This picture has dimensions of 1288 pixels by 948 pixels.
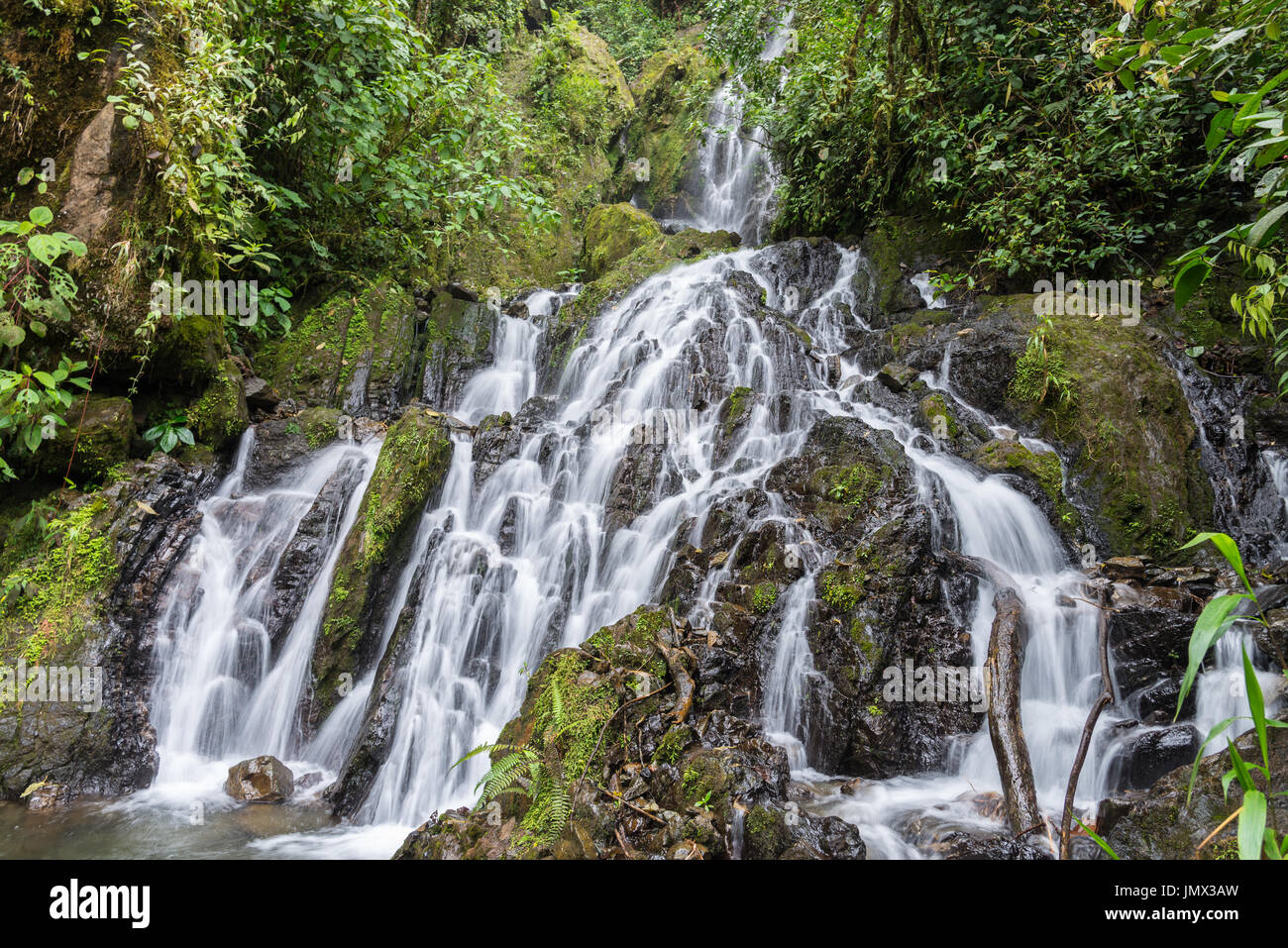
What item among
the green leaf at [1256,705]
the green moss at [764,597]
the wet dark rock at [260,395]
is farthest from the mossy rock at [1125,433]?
the wet dark rock at [260,395]

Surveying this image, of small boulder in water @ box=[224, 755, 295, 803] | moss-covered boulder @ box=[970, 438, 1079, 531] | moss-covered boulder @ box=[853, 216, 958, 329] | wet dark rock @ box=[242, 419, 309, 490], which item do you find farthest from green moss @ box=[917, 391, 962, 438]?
wet dark rock @ box=[242, 419, 309, 490]

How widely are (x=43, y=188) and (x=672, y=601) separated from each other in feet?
22.2

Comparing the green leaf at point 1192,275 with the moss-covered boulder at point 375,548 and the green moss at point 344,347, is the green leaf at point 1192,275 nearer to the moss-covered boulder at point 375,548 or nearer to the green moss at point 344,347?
the moss-covered boulder at point 375,548

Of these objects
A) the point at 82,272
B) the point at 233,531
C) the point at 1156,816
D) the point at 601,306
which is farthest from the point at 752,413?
the point at 82,272

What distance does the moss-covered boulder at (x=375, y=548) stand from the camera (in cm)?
607

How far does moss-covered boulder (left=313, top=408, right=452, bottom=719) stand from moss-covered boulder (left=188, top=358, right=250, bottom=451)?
1987mm

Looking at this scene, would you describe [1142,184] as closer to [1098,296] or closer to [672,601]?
[1098,296]

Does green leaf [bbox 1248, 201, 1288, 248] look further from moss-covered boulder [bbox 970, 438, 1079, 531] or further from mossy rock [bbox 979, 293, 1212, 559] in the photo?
mossy rock [bbox 979, 293, 1212, 559]

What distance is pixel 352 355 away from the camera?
950 centimetres

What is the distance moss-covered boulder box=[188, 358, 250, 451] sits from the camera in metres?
7.05

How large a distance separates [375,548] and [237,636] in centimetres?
152

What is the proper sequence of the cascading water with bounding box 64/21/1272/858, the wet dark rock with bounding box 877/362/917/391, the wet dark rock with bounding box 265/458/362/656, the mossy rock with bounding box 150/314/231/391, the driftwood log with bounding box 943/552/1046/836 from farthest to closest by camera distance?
the wet dark rock with bounding box 877/362/917/391 → the mossy rock with bounding box 150/314/231/391 → the wet dark rock with bounding box 265/458/362/656 → the cascading water with bounding box 64/21/1272/858 → the driftwood log with bounding box 943/552/1046/836

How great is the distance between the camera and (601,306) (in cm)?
1094

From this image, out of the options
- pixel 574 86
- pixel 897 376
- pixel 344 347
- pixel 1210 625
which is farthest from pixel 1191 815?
pixel 574 86
